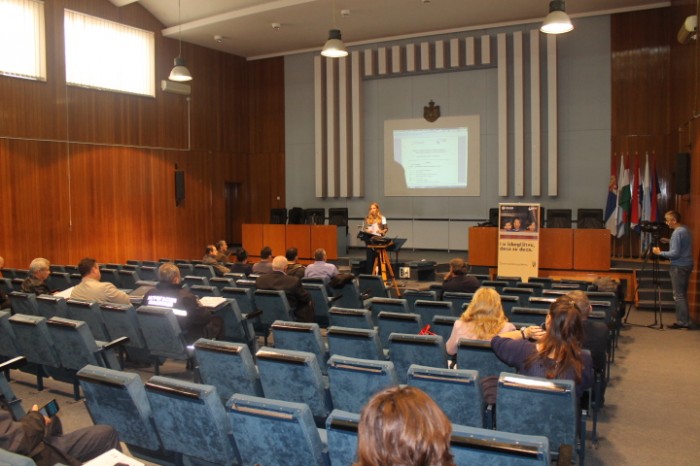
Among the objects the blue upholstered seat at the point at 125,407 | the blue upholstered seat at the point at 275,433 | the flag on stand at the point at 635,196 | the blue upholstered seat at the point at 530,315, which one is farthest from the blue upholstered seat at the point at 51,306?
the flag on stand at the point at 635,196

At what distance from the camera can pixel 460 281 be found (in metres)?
6.86

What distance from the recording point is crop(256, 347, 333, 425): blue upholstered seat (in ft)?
11.5

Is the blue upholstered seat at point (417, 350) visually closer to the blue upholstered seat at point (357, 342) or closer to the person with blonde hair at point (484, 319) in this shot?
the blue upholstered seat at point (357, 342)

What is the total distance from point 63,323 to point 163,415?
1.77m

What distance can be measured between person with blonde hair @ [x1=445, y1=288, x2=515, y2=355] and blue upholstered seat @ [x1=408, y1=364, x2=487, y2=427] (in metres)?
0.99

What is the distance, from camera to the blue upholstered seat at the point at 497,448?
2.14 metres

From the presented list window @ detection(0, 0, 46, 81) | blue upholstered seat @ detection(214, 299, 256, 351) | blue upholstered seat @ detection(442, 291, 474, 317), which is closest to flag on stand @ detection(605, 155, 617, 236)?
blue upholstered seat @ detection(442, 291, 474, 317)

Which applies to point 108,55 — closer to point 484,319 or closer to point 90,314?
point 90,314

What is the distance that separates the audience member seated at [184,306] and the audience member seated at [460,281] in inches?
104

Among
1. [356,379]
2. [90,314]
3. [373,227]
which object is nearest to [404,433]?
[356,379]

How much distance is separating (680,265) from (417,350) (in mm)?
5686

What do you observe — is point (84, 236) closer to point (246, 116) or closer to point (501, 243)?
point (246, 116)

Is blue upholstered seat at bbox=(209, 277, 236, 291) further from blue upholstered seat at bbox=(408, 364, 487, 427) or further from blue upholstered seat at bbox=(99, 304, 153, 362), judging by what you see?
blue upholstered seat at bbox=(408, 364, 487, 427)

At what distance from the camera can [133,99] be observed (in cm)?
1380
